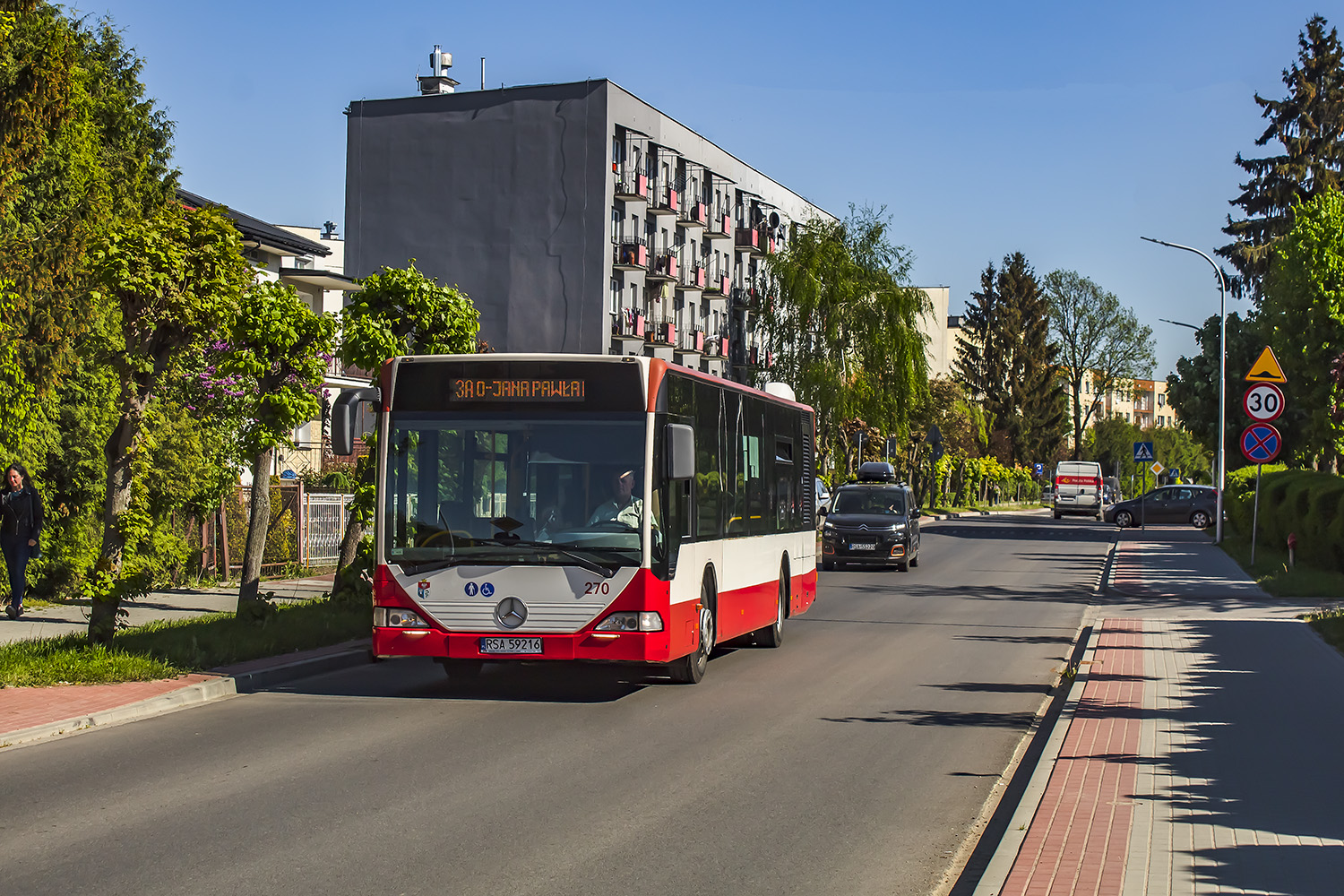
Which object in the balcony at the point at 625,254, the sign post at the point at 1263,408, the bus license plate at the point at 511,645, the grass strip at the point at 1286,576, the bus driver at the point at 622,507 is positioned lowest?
the grass strip at the point at 1286,576


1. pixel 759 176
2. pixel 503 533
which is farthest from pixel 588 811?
pixel 759 176

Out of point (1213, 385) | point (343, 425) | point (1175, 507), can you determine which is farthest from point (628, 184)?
point (343, 425)

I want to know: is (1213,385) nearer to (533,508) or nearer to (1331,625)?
(1331,625)

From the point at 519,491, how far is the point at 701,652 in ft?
8.04

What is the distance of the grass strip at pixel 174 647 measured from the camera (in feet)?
37.9

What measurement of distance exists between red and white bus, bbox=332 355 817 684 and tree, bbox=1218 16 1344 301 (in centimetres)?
4550

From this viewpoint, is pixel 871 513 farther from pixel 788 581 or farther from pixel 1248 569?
pixel 788 581

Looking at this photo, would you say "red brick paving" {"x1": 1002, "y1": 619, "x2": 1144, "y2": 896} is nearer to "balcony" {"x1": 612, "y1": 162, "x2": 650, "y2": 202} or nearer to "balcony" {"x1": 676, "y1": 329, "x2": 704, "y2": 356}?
"balcony" {"x1": 612, "y1": 162, "x2": 650, "y2": 202}

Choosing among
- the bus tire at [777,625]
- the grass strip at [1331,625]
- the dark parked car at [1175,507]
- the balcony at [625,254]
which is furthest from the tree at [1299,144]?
the bus tire at [777,625]

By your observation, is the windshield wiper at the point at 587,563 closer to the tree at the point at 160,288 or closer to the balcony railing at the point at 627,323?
the tree at the point at 160,288

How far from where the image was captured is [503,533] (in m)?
11.4

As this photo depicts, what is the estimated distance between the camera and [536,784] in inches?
328

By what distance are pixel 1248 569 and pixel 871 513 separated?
7.59 m

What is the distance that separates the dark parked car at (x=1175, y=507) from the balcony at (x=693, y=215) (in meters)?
24.3
